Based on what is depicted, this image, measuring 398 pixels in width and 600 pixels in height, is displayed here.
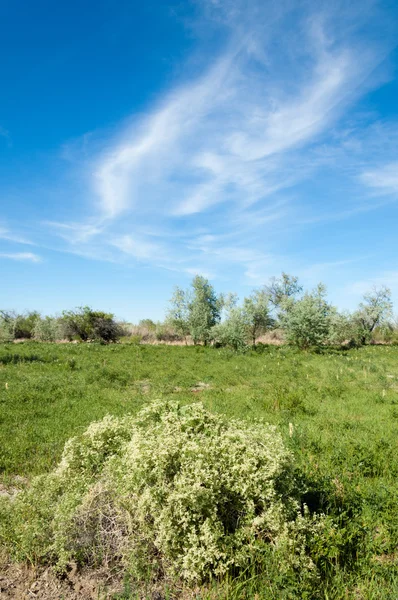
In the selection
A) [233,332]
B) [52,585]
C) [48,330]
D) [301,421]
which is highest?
[48,330]

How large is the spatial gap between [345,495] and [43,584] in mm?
4215

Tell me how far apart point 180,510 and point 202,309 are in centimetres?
4577

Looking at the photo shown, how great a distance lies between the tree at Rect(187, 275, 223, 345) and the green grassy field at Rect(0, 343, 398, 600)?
1064 inches

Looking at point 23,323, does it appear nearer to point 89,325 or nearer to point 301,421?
point 89,325

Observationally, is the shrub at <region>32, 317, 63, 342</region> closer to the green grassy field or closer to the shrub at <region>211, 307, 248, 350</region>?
the shrub at <region>211, 307, 248, 350</region>

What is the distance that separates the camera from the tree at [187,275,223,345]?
48.5m

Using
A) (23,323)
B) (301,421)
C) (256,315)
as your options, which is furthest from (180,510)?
(23,323)

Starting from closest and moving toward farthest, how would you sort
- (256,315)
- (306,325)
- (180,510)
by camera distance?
(180,510) < (306,325) < (256,315)

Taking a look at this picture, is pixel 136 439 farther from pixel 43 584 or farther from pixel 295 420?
pixel 295 420

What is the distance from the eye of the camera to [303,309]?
34.8m

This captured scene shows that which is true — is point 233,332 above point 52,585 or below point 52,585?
above

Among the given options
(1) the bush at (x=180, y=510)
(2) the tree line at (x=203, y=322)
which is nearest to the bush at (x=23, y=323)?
(2) the tree line at (x=203, y=322)

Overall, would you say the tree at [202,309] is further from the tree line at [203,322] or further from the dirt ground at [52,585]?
the dirt ground at [52,585]

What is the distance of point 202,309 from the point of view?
1951 inches
